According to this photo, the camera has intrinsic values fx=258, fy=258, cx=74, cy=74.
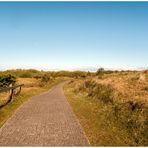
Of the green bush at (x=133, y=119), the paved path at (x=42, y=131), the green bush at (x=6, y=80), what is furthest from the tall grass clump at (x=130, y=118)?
the green bush at (x=6, y=80)

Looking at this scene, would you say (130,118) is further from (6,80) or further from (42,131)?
(6,80)

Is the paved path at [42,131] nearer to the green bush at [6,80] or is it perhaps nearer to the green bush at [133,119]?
the green bush at [133,119]

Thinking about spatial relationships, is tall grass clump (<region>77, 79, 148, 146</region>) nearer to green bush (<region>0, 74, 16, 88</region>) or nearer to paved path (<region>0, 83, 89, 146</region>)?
paved path (<region>0, 83, 89, 146</region>)

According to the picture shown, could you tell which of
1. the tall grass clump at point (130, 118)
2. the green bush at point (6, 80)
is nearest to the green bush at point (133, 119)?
the tall grass clump at point (130, 118)

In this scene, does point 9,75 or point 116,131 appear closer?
point 116,131

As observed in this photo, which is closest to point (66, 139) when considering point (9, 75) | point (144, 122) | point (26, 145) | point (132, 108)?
point (26, 145)

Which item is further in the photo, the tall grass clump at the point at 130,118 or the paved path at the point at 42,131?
the tall grass clump at the point at 130,118

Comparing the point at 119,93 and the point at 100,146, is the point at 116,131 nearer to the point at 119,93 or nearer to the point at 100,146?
the point at 100,146

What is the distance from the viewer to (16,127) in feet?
33.9

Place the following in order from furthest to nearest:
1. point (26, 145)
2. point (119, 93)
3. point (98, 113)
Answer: point (119, 93) → point (98, 113) → point (26, 145)

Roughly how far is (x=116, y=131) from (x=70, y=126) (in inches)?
76.1

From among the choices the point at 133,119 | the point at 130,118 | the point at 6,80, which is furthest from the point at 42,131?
the point at 6,80

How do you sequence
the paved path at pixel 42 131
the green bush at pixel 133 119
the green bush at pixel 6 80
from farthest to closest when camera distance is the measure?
the green bush at pixel 6 80 < the green bush at pixel 133 119 < the paved path at pixel 42 131

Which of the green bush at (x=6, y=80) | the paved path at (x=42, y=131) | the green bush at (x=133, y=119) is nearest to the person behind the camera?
the paved path at (x=42, y=131)
